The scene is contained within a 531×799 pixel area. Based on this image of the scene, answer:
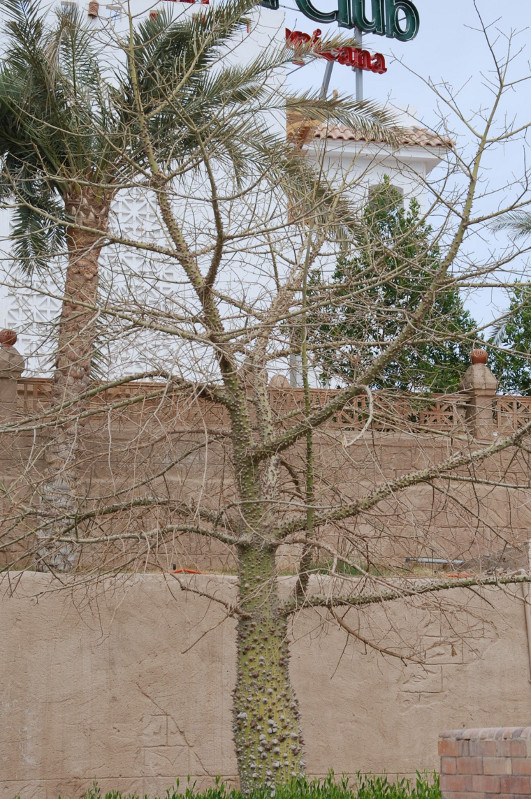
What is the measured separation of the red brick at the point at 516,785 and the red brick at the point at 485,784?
0.05 metres

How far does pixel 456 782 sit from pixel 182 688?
4030 mm

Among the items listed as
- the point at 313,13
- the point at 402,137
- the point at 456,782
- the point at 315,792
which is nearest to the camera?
the point at 456,782

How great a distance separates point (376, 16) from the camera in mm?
21625

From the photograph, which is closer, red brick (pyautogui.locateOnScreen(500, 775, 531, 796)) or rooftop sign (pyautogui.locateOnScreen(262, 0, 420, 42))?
red brick (pyautogui.locateOnScreen(500, 775, 531, 796))

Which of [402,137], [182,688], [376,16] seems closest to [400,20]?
[376,16]

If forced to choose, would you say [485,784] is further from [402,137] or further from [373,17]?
[373,17]

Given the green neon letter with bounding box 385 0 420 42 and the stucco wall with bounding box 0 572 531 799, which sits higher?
the green neon letter with bounding box 385 0 420 42

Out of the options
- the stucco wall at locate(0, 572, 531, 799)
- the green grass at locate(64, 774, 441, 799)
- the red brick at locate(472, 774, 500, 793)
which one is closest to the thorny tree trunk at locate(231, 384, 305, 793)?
the green grass at locate(64, 774, 441, 799)

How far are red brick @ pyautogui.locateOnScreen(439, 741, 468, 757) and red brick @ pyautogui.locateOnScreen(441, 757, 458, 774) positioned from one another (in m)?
0.02

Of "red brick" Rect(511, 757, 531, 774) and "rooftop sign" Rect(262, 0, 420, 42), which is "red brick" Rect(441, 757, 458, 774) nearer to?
"red brick" Rect(511, 757, 531, 774)

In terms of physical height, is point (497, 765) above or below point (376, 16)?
below

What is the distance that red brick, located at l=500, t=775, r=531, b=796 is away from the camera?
4.38 metres

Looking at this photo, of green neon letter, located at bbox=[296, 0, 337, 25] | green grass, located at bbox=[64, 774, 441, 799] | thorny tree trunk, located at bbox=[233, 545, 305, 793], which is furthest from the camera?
green neon letter, located at bbox=[296, 0, 337, 25]

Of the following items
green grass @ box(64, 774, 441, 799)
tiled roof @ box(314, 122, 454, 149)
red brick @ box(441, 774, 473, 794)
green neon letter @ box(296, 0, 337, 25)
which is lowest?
green grass @ box(64, 774, 441, 799)
